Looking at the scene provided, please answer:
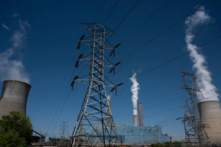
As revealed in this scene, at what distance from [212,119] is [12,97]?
40.9 m

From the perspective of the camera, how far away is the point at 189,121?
3594cm

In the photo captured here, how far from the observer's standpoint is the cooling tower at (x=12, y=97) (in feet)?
98.7

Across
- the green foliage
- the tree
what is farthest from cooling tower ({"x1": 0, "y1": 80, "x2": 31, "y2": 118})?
the green foliage

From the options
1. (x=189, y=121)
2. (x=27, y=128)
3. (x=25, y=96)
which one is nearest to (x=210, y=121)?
(x=189, y=121)

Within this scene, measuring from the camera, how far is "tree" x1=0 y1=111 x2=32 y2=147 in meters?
18.1

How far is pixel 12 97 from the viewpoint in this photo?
3042 cm

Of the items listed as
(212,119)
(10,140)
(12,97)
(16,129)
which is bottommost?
(10,140)

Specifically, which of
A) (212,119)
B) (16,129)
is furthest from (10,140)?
(212,119)

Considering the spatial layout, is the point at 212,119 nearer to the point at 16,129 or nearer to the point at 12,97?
the point at 16,129

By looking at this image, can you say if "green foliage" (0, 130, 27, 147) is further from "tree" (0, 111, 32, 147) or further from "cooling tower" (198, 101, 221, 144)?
"cooling tower" (198, 101, 221, 144)

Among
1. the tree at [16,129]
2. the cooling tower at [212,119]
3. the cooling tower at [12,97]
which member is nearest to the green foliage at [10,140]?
the tree at [16,129]

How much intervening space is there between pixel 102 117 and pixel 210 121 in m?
34.1

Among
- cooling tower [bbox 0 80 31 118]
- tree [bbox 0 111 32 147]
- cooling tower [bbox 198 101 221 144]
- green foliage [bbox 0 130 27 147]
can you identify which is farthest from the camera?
cooling tower [bbox 198 101 221 144]

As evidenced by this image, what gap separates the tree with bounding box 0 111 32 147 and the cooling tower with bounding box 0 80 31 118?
9477 mm
